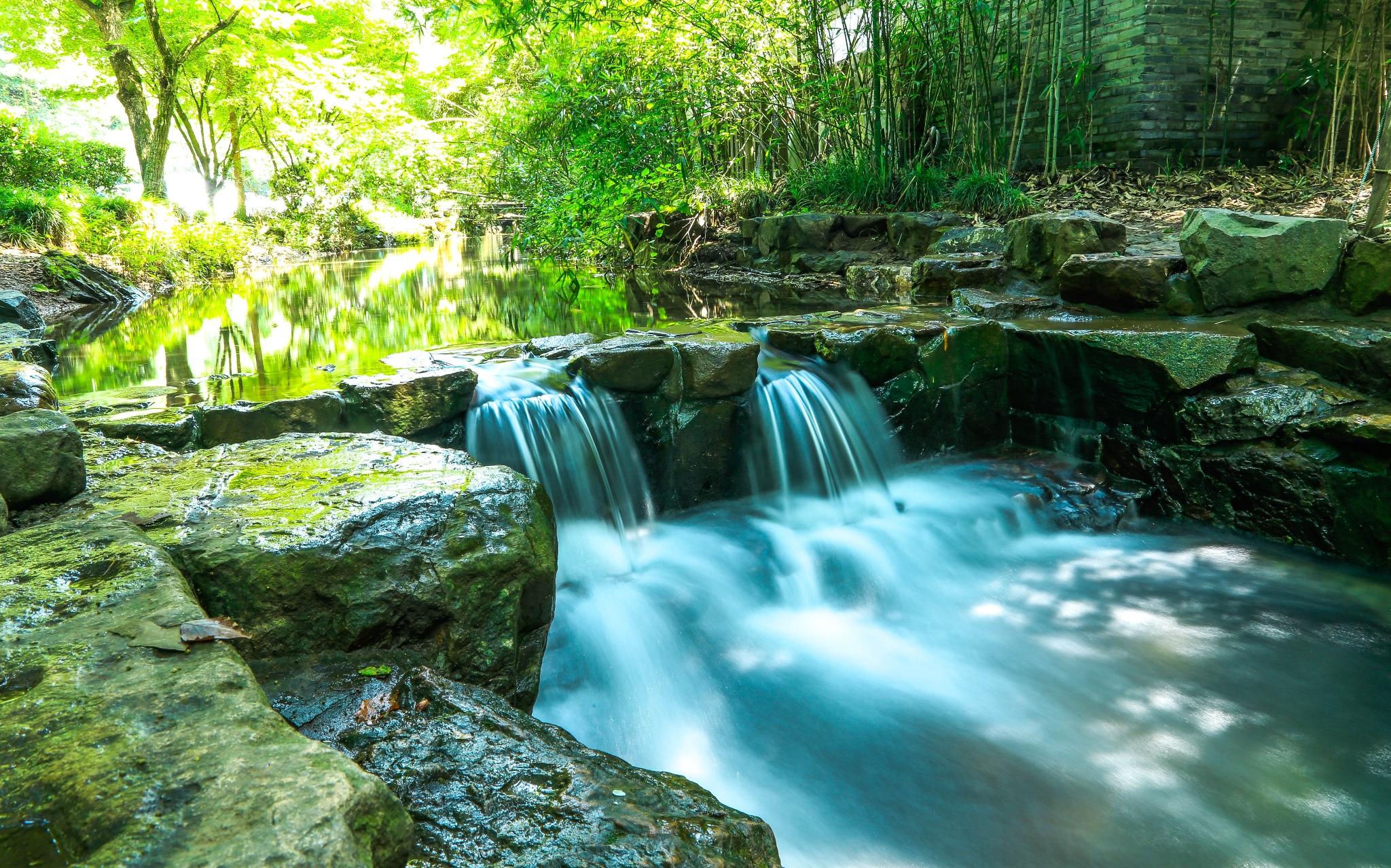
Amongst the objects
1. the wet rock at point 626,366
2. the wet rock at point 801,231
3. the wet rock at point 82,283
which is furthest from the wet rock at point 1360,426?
the wet rock at point 82,283

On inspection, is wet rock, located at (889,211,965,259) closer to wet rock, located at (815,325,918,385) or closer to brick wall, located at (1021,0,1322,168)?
brick wall, located at (1021,0,1322,168)

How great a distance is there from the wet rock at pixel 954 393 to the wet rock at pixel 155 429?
381 cm

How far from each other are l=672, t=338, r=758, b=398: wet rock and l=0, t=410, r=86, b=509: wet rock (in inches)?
115

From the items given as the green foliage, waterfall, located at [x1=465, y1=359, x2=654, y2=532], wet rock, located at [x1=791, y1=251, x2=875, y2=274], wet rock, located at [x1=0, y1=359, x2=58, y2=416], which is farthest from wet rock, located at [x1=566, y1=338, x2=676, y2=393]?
the green foliage

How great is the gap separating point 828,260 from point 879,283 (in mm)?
1380

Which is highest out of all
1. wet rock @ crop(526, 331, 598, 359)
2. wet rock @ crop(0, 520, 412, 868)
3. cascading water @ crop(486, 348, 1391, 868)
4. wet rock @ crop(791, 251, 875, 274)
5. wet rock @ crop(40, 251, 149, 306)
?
wet rock @ crop(40, 251, 149, 306)

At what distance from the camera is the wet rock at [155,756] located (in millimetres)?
1081

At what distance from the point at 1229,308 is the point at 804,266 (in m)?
5.82

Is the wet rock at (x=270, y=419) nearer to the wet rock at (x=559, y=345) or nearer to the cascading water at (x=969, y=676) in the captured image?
the cascading water at (x=969, y=676)

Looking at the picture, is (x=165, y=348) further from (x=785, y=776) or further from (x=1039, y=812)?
(x=1039, y=812)

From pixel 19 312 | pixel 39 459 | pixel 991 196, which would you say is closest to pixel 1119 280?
pixel 991 196

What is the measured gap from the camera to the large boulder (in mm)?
5098

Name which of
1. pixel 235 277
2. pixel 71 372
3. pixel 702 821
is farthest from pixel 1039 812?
pixel 235 277

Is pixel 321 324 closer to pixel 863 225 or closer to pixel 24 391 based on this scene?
pixel 24 391
